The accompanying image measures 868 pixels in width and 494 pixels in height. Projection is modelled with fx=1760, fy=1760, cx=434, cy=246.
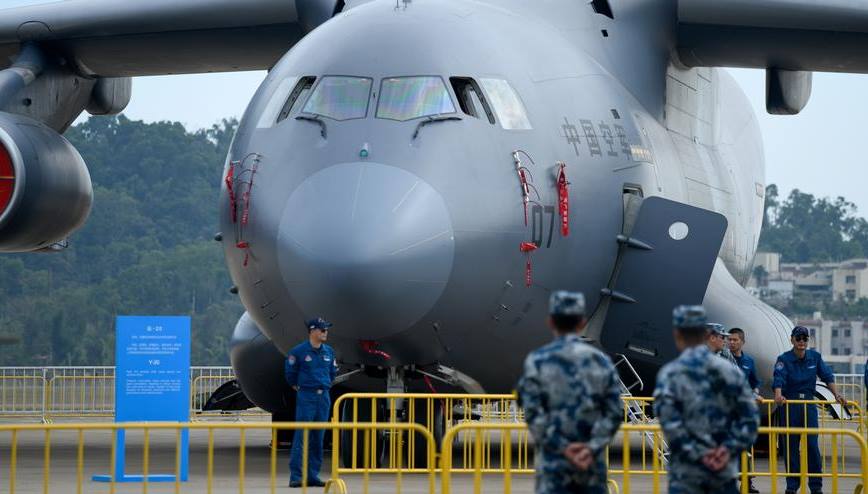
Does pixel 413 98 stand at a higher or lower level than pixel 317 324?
higher

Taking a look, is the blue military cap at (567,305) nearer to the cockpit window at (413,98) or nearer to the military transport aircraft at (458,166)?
the military transport aircraft at (458,166)

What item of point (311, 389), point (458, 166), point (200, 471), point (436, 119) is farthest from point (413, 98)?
point (200, 471)

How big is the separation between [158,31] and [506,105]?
4.93 meters

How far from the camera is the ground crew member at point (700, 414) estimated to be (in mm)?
7465

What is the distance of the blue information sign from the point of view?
Answer: 1302 centimetres

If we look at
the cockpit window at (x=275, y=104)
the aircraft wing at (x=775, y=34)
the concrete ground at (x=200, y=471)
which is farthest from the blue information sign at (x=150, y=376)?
the aircraft wing at (x=775, y=34)

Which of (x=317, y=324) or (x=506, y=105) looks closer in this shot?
(x=317, y=324)

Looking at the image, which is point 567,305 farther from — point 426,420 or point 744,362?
point 426,420

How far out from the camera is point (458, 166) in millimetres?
12281

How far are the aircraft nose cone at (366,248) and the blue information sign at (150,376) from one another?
4.87ft

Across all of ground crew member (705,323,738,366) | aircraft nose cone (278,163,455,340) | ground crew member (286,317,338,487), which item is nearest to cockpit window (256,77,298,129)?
aircraft nose cone (278,163,455,340)

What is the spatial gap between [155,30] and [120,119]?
237ft

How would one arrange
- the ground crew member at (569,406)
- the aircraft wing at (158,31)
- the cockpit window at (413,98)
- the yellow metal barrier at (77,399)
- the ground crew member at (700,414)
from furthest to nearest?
the yellow metal barrier at (77,399)
the aircraft wing at (158,31)
the cockpit window at (413,98)
the ground crew member at (700,414)
the ground crew member at (569,406)

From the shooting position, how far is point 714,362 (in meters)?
7.53
